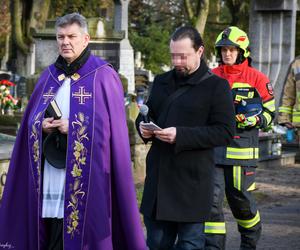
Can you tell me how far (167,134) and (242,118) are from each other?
5.96 ft

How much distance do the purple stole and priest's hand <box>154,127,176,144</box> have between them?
0.45 metres

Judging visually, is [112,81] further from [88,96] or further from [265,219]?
[265,219]

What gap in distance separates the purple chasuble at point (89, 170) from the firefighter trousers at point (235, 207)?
122cm

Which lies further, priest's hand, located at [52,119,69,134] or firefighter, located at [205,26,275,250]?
firefighter, located at [205,26,275,250]

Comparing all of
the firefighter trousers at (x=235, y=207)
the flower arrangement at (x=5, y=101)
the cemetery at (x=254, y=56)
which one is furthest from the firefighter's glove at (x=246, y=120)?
the flower arrangement at (x=5, y=101)

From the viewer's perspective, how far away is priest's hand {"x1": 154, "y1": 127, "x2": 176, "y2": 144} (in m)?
5.62

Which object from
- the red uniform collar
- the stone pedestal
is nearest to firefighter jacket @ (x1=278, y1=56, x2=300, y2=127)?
the red uniform collar

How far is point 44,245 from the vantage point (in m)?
5.95

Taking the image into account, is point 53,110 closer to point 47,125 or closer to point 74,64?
point 47,125

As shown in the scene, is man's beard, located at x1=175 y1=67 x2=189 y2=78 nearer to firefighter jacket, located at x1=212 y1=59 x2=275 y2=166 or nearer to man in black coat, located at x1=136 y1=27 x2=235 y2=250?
man in black coat, located at x1=136 y1=27 x2=235 y2=250

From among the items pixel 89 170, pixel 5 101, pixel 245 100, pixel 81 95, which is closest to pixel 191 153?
pixel 89 170

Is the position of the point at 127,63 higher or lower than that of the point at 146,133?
higher

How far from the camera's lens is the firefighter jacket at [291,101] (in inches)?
328

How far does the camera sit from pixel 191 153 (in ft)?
19.0
